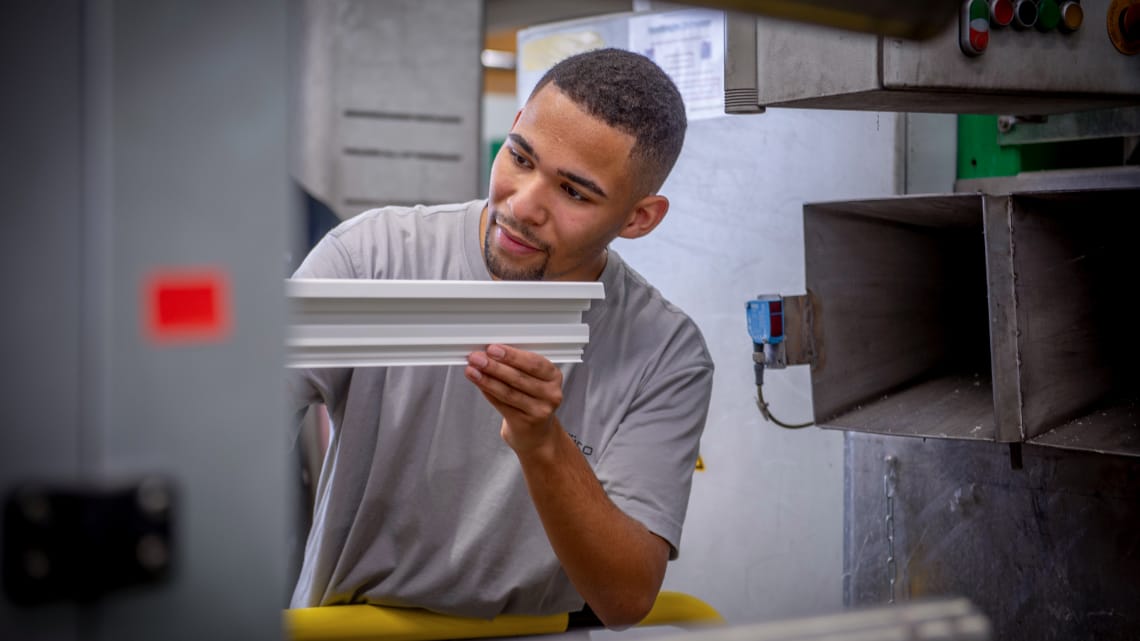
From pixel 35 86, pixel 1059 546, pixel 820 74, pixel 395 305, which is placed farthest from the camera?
pixel 1059 546

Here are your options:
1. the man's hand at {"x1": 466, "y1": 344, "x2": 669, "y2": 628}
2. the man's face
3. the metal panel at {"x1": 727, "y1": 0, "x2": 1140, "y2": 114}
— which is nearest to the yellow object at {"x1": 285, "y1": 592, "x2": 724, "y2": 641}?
the man's hand at {"x1": 466, "y1": 344, "x2": 669, "y2": 628}

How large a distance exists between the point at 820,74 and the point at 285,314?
3.79ft

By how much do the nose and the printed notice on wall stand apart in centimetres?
92

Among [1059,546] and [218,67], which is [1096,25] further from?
[218,67]

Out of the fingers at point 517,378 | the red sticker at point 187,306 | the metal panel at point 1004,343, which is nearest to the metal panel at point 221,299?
the red sticker at point 187,306

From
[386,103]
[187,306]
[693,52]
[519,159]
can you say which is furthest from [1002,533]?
[187,306]

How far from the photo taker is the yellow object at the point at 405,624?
139 centimetres

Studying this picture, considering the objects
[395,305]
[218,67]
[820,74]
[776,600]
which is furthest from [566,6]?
[218,67]

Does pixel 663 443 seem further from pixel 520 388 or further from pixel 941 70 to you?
pixel 941 70

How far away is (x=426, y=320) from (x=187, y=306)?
52 centimetres

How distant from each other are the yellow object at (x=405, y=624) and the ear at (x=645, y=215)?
557mm

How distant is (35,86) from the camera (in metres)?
0.47

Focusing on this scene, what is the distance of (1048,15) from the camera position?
5.05 ft

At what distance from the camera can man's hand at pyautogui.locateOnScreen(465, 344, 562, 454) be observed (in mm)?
1071
